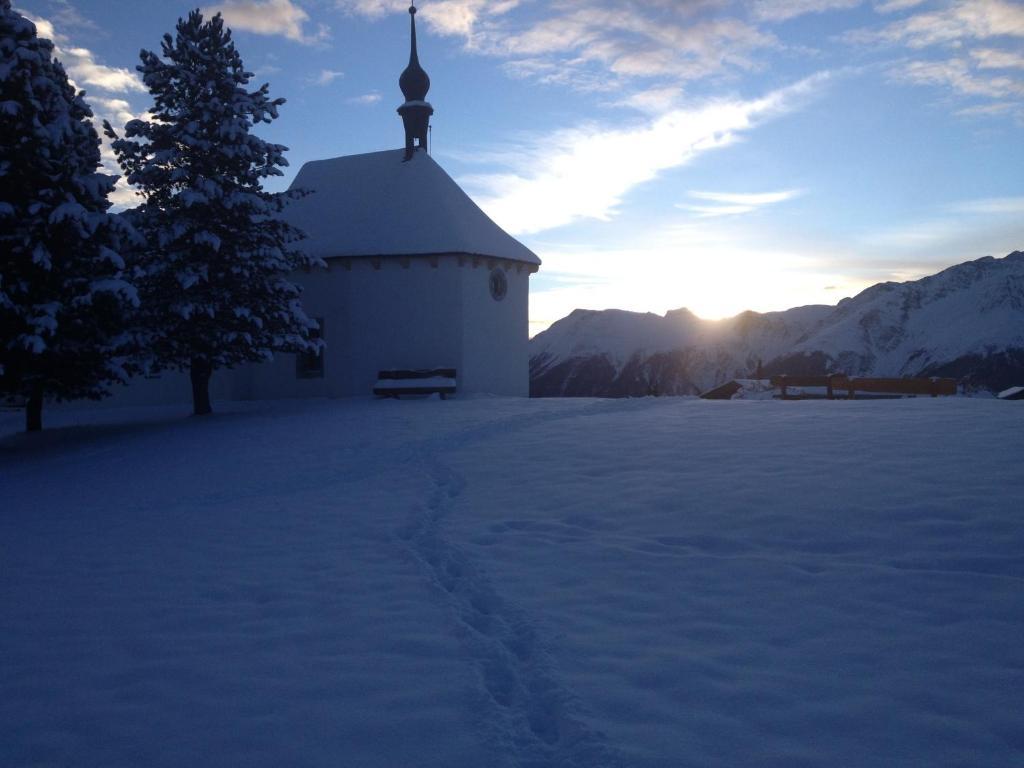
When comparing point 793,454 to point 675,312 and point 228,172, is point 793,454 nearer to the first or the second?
point 228,172

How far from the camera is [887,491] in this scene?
791cm

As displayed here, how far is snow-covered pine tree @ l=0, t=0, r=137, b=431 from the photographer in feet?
47.5

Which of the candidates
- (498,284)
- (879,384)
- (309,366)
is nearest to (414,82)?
(498,284)

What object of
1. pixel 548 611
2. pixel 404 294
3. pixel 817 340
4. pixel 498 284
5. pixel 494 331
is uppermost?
pixel 817 340

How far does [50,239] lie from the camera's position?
49.2 feet

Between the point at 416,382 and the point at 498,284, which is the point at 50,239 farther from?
the point at 498,284

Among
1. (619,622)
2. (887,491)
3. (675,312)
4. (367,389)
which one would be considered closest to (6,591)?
(619,622)

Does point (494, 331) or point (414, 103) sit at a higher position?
point (414, 103)

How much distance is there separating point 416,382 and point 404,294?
112 inches

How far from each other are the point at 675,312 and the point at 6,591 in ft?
258

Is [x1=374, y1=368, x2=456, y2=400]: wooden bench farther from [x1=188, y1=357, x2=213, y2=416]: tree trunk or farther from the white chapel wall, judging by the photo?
[x1=188, y1=357, x2=213, y2=416]: tree trunk

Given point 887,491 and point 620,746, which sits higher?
point 887,491

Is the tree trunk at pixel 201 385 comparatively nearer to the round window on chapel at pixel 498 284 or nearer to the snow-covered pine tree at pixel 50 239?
the snow-covered pine tree at pixel 50 239

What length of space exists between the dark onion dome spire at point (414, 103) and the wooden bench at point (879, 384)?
47.2 feet
